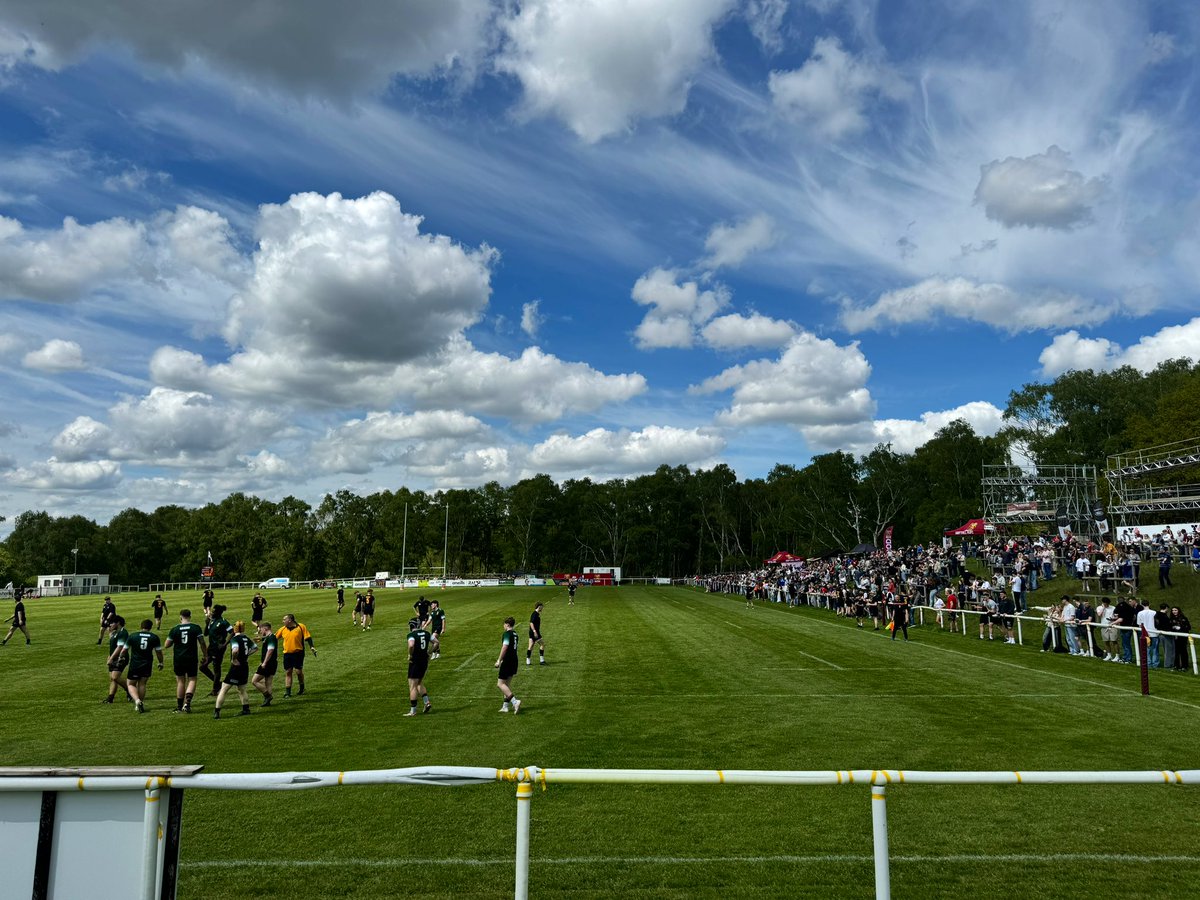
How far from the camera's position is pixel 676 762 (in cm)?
1059

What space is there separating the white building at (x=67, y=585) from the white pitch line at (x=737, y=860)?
95.8 m

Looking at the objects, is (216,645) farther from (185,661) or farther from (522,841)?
(522,841)

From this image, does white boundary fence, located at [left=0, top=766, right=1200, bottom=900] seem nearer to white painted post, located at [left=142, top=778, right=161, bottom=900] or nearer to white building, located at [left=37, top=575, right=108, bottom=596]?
white painted post, located at [left=142, top=778, right=161, bottom=900]

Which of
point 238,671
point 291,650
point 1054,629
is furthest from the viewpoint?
point 1054,629

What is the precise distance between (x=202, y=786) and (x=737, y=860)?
5008 millimetres

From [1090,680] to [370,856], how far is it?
17.6 m

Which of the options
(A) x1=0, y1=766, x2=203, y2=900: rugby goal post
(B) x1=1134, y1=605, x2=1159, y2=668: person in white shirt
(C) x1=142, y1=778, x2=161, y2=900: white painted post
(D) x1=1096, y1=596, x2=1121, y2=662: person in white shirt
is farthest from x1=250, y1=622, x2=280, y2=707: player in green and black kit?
(D) x1=1096, y1=596, x2=1121, y2=662: person in white shirt

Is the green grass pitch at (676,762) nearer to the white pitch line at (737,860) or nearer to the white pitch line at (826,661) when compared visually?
the white pitch line at (737,860)

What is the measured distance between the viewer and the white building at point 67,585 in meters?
85.7

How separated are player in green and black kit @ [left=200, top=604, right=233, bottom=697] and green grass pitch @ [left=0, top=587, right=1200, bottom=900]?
3.06 ft

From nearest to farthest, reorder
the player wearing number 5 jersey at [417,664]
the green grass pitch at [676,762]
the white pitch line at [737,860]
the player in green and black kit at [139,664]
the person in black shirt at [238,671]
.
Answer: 1. the green grass pitch at [676,762]
2. the white pitch line at [737,860]
3. the player wearing number 5 jersey at [417,664]
4. the person in black shirt at [238,671]
5. the player in green and black kit at [139,664]

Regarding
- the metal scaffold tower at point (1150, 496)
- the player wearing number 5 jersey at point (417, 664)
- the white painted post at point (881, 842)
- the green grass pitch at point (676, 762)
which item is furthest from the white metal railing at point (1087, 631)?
the metal scaffold tower at point (1150, 496)

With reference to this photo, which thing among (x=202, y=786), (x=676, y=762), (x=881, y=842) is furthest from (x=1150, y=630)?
(x=202, y=786)

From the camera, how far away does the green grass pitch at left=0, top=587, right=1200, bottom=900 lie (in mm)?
6859
